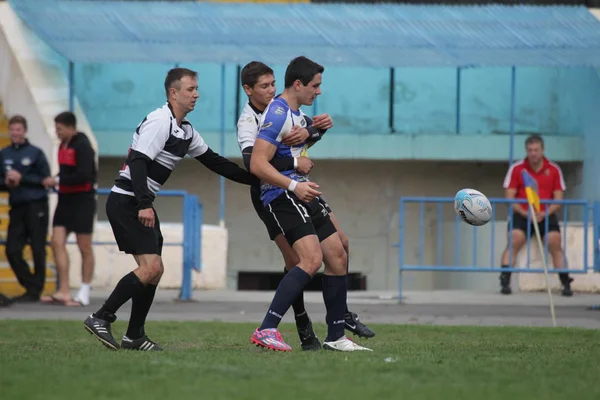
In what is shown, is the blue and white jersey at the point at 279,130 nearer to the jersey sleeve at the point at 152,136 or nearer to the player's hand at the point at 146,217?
the jersey sleeve at the point at 152,136

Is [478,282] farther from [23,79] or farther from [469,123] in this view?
[23,79]

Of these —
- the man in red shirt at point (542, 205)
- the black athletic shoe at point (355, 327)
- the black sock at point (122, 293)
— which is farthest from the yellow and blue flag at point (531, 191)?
the black sock at point (122, 293)

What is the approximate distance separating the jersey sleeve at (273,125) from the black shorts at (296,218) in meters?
0.37

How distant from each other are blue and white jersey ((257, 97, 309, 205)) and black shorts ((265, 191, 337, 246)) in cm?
6

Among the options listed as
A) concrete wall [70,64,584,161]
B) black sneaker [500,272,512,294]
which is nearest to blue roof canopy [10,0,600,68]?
black sneaker [500,272,512,294]

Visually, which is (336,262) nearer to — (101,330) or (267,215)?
(267,215)

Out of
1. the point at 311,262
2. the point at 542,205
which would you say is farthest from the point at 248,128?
the point at 542,205

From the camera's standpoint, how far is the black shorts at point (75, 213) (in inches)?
522

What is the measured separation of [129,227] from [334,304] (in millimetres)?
1474

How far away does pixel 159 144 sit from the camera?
7.98 metres

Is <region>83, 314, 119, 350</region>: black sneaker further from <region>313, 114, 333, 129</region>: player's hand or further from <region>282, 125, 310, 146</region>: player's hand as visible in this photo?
<region>313, 114, 333, 129</region>: player's hand

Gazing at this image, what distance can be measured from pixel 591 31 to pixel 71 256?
Result: 7.41m

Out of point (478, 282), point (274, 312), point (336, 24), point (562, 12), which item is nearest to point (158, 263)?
point (274, 312)

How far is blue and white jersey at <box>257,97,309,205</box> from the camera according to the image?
7.86 m
